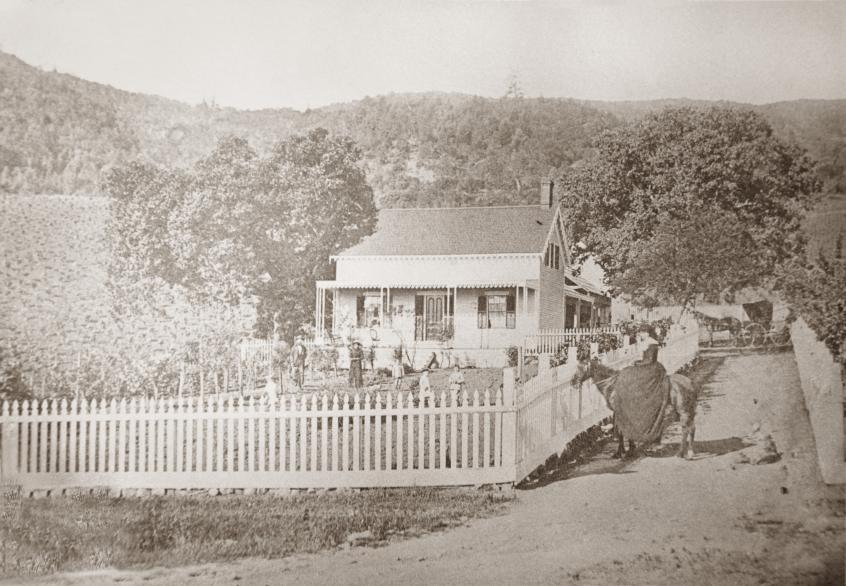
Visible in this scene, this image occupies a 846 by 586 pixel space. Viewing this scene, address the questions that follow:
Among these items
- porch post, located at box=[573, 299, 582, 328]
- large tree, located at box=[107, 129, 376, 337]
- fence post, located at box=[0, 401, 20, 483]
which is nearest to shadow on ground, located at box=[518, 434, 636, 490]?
porch post, located at box=[573, 299, 582, 328]

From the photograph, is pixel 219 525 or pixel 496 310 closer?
pixel 496 310

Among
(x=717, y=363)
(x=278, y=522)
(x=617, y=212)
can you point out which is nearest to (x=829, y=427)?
(x=717, y=363)

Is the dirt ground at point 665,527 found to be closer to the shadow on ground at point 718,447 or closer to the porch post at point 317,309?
the shadow on ground at point 718,447

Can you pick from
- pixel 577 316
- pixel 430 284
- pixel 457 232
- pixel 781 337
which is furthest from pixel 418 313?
pixel 781 337

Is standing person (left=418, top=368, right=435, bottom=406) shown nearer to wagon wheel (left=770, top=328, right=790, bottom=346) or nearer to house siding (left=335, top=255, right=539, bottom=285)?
house siding (left=335, top=255, right=539, bottom=285)

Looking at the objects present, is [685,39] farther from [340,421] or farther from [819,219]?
[340,421]

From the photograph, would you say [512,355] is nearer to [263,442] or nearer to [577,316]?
[577,316]
